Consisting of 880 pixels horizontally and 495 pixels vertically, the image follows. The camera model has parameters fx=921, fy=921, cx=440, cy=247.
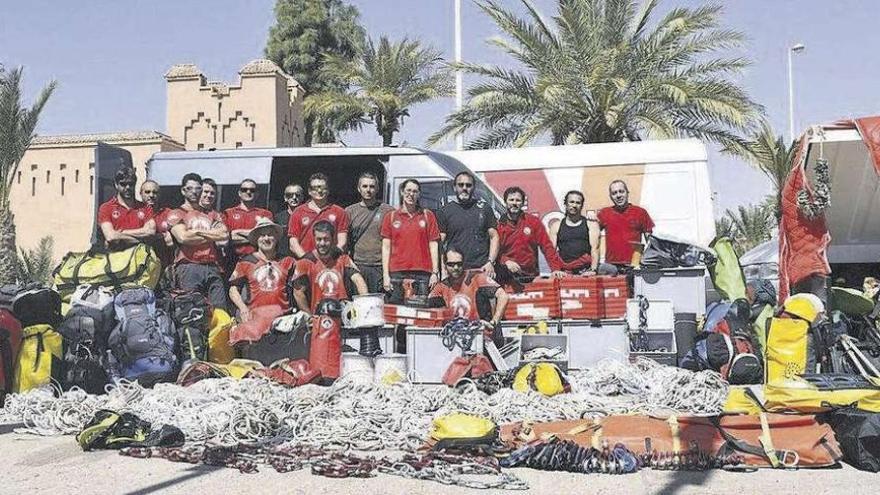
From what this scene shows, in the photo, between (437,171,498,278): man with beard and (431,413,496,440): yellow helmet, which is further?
(437,171,498,278): man with beard

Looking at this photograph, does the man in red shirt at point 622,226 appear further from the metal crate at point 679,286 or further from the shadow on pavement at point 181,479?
the shadow on pavement at point 181,479

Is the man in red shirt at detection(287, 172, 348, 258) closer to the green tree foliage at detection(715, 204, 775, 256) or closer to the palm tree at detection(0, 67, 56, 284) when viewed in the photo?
the palm tree at detection(0, 67, 56, 284)

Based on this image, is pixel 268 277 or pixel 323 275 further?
Answer: pixel 268 277

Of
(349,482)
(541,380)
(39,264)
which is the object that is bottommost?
(349,482)

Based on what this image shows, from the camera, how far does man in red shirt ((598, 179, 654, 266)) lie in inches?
414

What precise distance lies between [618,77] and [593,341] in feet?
31.0

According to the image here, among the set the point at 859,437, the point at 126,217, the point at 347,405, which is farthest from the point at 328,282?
the point at 859,437

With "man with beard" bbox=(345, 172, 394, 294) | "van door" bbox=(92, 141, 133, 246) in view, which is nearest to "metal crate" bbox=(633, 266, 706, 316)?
"man with beard" bbox=(345, 172, 394, 294)

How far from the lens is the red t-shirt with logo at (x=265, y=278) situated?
962cm

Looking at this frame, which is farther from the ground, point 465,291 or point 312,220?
point 312,220

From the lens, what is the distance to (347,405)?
727 centimetres

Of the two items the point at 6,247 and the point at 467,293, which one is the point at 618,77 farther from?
the point at 6,247

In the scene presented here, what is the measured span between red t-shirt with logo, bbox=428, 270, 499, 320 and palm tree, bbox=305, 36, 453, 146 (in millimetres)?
15388

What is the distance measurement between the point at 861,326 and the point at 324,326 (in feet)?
17.3
